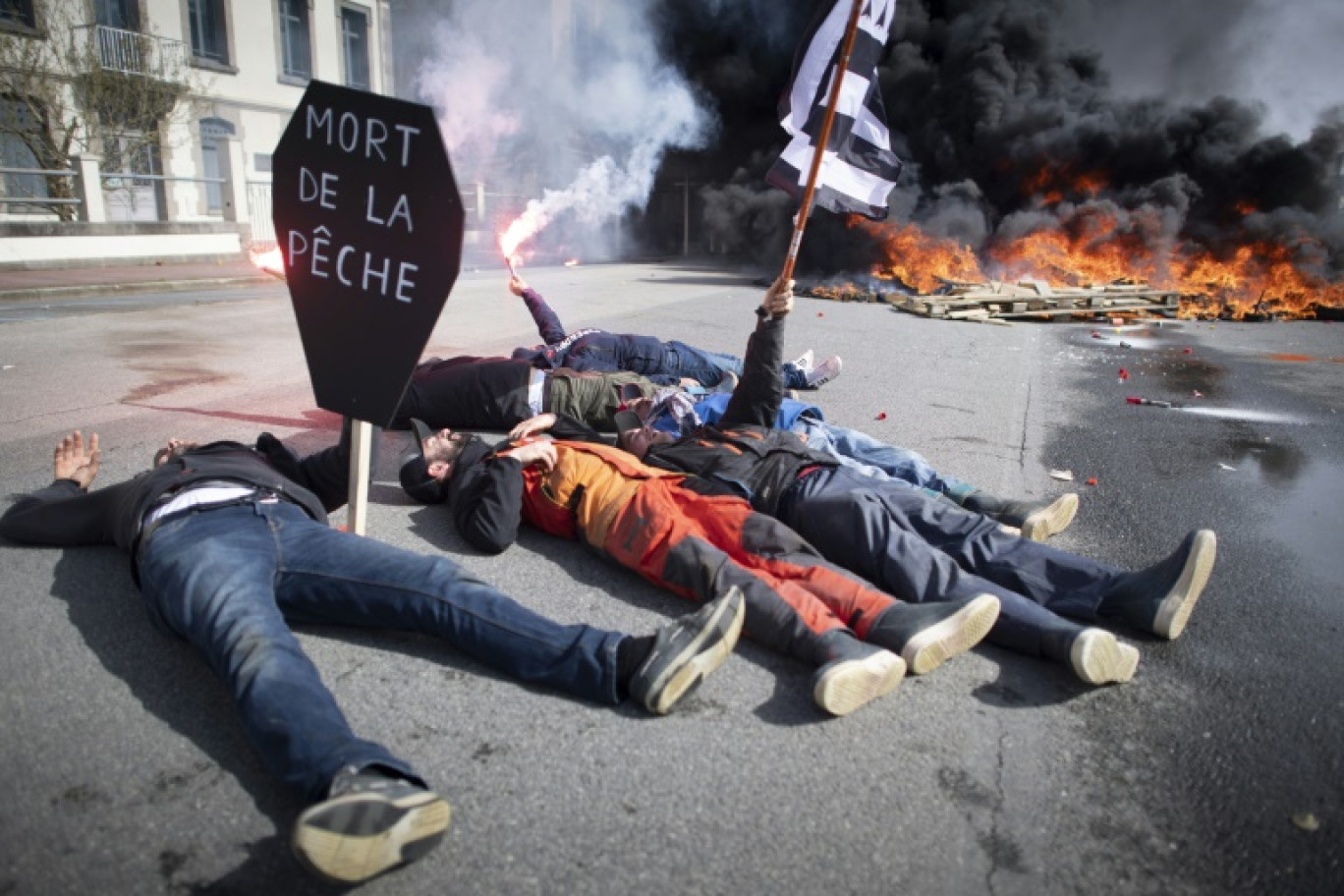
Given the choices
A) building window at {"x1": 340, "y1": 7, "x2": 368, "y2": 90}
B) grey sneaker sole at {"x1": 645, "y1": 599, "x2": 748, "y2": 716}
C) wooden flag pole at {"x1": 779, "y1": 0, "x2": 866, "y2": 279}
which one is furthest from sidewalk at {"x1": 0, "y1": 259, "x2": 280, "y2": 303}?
grey sneaker sole at {"x1": 645, "y1": 599, "x2": 748, "y2": 716}

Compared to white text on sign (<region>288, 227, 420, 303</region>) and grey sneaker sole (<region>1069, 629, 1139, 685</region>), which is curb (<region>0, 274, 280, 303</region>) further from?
grey sneaker sole (<region>1069, 629, 1139, 685</region>)

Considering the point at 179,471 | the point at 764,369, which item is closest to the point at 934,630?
the point at 764,369

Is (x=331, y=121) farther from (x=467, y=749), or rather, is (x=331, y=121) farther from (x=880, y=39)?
(x=880, y=39)

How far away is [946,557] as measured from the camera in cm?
288

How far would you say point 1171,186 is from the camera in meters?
15.2

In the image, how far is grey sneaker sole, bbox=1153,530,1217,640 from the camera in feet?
8.87

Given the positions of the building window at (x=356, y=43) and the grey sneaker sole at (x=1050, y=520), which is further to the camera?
the building window at (x=356, y=43)

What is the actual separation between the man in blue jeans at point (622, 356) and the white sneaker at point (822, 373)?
222 mm

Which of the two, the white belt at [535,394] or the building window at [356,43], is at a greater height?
the building window at [356,43]

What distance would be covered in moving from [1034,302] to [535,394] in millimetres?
9462

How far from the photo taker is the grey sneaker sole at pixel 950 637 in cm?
249

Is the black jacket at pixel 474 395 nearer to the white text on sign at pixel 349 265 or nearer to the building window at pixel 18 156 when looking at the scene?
the white text on sign at pixel 349 265

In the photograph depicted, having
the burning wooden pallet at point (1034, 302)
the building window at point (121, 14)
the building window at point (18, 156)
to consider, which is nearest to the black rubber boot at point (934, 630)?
the burning wooden pallet at point (1034, 302)

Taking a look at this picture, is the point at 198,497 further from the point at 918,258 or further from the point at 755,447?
the point at 918,258
